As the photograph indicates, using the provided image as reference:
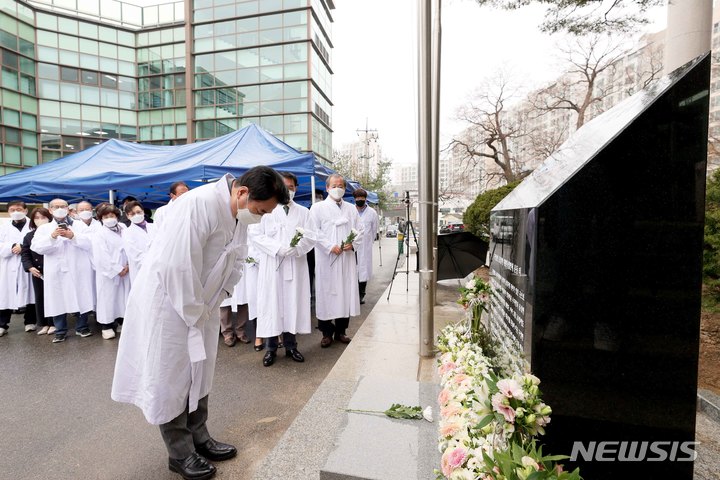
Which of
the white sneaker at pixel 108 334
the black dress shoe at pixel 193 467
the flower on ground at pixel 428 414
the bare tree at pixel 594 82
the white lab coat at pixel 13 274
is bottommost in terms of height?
the white sneaker at pixel 108 334

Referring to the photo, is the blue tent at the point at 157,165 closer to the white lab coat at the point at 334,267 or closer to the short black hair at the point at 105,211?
the short black hair at the point at 105,211

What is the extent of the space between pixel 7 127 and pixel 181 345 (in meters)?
30.6

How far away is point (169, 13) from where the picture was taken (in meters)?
30.1

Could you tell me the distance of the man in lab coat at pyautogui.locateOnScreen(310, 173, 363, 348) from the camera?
495 centimetres

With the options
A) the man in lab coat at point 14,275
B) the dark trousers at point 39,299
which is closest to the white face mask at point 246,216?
the dark trousers at point 39,299

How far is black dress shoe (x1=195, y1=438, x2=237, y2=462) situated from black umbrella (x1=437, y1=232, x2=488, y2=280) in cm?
512

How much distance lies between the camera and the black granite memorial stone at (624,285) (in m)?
1.61

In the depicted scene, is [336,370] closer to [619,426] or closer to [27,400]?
[619,426]

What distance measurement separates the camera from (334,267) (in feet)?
16.6

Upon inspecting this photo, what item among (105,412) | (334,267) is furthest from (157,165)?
(105,412)

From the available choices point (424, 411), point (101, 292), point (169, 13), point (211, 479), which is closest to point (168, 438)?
point (211, 479)

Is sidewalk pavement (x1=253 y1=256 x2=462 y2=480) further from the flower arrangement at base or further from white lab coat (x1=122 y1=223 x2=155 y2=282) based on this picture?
white lab coat (x1=122 y1=223 x2=155 y2=282)

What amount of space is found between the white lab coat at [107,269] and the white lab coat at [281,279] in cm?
271

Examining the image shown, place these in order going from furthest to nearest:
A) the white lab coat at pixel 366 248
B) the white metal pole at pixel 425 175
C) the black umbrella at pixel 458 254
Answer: the white lab coat at pixel 366 248, the black umbrella at pixel 458 254, the white metal pole at pixel 425 175
